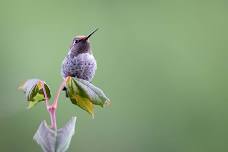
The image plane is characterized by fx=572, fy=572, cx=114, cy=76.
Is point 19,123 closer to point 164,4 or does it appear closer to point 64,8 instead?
point 64,8

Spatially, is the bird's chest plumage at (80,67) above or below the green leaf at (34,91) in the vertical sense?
above

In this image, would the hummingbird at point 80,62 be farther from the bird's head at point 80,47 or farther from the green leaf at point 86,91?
the green leaf at point 86,91

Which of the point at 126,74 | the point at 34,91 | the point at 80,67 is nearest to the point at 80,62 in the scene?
the point at 80,67

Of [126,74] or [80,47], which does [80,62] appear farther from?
[126,74]

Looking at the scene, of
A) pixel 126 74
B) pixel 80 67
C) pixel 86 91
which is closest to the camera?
pixel 86 91

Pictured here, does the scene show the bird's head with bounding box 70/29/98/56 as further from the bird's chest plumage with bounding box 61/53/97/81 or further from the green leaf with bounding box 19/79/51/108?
the green leaf with bounding box 19/79/51/108

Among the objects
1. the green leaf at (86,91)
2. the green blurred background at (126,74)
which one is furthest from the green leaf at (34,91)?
the green blurred background at (126,74)

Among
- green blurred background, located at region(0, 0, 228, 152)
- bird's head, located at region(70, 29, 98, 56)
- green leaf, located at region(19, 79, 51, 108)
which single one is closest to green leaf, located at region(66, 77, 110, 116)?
green leaf, located at region(19, 79, 51, 108)
